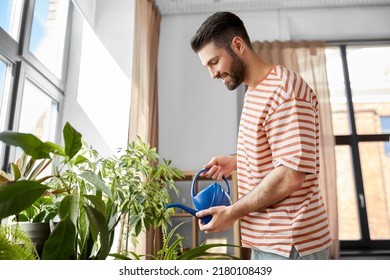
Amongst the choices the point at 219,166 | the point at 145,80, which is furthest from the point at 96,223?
the point at 145,80

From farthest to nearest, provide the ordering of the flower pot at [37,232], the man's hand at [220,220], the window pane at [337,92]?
the window pane at [337,92] < the man's hand at [220,220] < the flower pot at [37,232]

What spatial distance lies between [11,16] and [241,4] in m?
1.64

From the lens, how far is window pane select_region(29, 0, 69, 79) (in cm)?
162

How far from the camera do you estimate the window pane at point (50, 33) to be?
162 centimetres

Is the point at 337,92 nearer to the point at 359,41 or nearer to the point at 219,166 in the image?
the point at 359,41

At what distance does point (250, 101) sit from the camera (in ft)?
2.57

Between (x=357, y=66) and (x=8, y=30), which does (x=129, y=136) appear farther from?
(x=357, y=66)

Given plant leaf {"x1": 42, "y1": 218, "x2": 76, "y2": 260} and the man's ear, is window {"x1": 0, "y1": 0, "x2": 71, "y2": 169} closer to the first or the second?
the man's ear

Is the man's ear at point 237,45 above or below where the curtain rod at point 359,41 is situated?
Result: below

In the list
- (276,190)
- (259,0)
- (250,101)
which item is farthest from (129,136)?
(259,0)

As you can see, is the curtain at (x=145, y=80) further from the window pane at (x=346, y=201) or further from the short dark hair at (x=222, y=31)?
the window pane at (x=346, y=201)

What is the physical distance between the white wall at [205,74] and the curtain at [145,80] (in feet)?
0.59

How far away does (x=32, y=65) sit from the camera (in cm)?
150

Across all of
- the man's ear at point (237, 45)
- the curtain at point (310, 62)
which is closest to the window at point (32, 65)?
the man's ear at point (237, 45)
